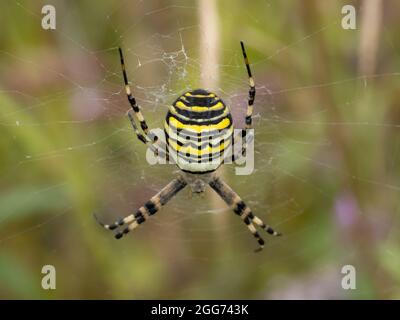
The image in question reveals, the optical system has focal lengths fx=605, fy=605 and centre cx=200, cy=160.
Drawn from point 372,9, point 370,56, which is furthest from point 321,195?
point 372,9

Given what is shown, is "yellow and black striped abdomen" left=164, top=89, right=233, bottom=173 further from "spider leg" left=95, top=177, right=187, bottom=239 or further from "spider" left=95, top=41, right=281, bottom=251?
"spider leg" left=95, top=177, right=187, bottom=239

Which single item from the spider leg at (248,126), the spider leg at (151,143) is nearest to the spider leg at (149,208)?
the spider leg at (151,143)

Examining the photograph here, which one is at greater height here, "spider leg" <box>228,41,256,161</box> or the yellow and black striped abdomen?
"spider leg" <box>228,41,256,161</box>

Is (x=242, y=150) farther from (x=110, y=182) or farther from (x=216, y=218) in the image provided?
(x=110, y=182)

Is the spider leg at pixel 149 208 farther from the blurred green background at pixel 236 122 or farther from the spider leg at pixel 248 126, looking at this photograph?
the spider leg at pixel 248 126

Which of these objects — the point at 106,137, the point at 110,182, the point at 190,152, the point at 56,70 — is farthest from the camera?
the point at 110,182

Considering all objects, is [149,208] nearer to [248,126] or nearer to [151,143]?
[151,143]

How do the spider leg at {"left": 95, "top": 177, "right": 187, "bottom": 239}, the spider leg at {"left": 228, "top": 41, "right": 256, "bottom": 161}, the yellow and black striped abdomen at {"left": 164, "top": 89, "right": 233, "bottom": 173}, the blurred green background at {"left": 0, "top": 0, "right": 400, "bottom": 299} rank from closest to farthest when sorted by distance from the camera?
the yellow and black striped abdomen at {"left": 164, "top": 89, "right": 233, "bottom": 173}, the spider leg at {"left": 228, "top": 41, "right": 256, "bottom": 161}, the blurred green background at {"left": 0, "top": 0, "right": 400, "bottom": 299}, the spider leg at {"left": 95, "top": 177, "right": 187, "bottom": 239}

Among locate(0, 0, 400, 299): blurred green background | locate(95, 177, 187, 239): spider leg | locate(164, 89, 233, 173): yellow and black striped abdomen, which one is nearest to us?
locate(164, 89, 233, 173): yellow and black striped abdomen

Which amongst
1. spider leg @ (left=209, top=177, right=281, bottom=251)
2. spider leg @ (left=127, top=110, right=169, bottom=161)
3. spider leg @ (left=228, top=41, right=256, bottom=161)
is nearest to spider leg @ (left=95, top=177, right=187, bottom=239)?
spider leg @ (left=209, top=177, right=281, bottom=251)
